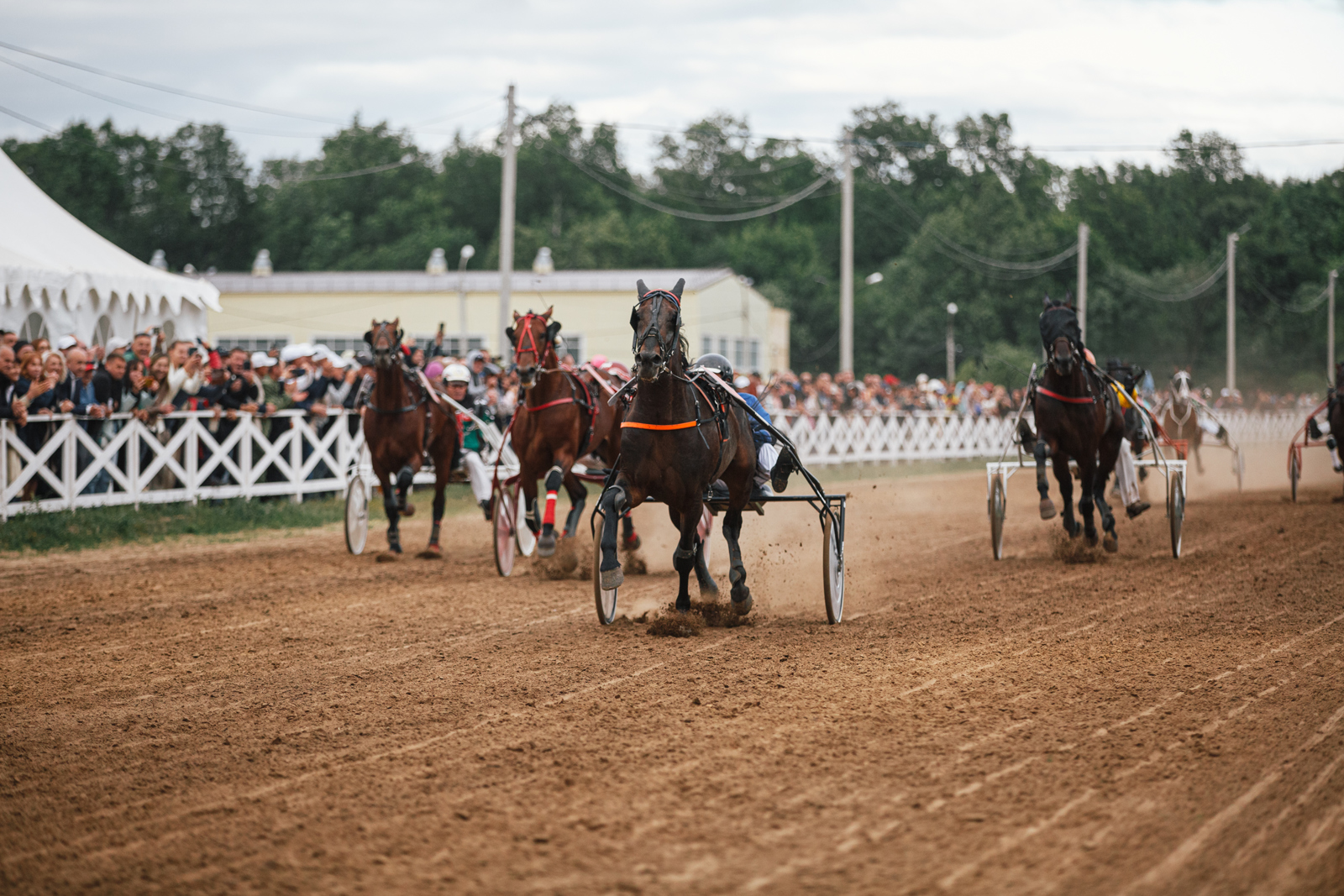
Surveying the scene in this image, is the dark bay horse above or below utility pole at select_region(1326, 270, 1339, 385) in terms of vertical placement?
below

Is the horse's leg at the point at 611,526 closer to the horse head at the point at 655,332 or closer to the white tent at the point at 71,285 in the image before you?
the horse head at the point at 655,332

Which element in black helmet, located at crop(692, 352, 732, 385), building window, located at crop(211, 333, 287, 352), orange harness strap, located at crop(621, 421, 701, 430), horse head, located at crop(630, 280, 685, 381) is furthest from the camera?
building window, located at crop(211, 333, 287, 352)

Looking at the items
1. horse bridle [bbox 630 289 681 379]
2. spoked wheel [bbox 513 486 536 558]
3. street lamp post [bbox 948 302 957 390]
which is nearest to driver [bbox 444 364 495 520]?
spoked wheel [bbox 513 486 536 558]

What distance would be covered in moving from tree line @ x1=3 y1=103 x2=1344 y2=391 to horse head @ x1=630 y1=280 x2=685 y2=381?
49400 millimetres

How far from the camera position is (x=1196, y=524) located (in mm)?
15125

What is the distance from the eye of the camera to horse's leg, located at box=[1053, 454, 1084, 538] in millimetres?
11820

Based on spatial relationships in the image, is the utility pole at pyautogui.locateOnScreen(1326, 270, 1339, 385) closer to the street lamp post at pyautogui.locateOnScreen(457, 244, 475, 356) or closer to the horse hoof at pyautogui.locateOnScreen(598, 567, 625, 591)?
the street lamp post at pyautogui.locateOnScreen(457, 244, 475, 356)

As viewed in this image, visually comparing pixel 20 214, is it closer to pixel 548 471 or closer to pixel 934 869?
pixel 548 471

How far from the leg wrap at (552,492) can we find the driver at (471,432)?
1995 millimetres

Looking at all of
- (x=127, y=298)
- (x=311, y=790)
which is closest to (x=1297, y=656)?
(x=311, y=790)

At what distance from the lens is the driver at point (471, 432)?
12469mm

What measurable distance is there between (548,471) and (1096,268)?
Result: 5827 centimetres

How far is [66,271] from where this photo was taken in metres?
14.7

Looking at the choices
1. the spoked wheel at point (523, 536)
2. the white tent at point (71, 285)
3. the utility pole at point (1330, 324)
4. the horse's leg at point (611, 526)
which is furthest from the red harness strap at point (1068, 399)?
the utility pole at point (1330, 324)
